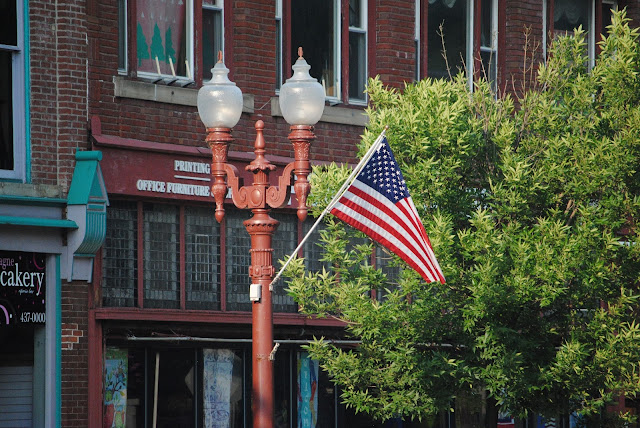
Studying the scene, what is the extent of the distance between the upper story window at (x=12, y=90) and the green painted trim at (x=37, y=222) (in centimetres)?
69

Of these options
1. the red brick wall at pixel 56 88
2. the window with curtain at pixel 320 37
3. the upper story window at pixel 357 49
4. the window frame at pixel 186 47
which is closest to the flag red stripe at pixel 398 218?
the red brick wall at pixel 56 88

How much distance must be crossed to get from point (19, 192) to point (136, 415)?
3.42 metres

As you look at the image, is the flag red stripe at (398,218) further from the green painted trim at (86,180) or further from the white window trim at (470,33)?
the white window trim at (470,33)

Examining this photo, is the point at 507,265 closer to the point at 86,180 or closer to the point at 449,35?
the point at 86,180

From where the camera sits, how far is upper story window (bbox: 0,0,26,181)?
52.9 feet

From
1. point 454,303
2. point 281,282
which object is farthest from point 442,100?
point 281,282

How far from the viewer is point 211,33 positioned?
18547 mm

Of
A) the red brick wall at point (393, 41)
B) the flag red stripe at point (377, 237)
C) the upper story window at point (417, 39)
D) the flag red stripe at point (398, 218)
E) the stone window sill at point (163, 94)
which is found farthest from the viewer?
the upper story window at point (417, 39)

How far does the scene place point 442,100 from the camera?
15258 mm

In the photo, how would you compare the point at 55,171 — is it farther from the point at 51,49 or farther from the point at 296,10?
the point at 296,10

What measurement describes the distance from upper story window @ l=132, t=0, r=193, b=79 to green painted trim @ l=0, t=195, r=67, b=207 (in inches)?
95.6

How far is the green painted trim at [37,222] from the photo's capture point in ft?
50.6

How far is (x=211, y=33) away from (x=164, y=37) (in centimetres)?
88

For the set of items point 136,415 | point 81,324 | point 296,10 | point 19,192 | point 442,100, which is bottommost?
point 136,415
